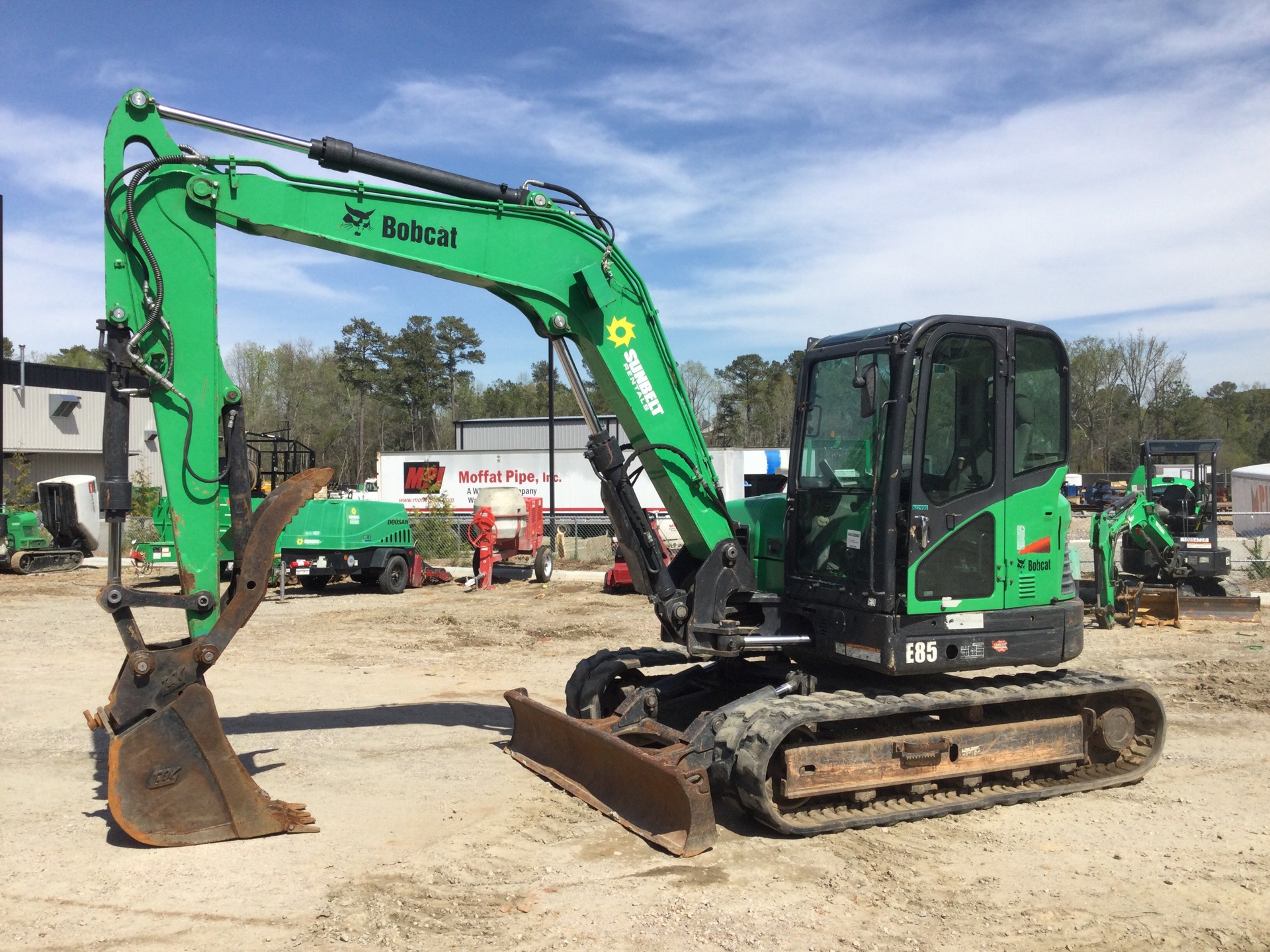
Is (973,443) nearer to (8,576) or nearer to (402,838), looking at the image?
(402,838)

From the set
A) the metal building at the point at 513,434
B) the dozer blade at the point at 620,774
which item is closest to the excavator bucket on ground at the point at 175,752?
the dozer blade at the point at 620,774

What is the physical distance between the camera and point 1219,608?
15633 millimetres

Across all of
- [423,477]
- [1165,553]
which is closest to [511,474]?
[423,477]

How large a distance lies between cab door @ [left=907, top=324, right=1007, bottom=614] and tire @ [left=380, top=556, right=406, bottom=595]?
47.7ft

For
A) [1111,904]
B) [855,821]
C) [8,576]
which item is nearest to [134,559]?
[8,576]

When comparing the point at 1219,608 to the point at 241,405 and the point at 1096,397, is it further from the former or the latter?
the point at 1096,397

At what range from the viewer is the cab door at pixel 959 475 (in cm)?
647

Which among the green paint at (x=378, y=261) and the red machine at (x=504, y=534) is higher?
the green paint at (x=378, y=261)

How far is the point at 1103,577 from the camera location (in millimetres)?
14945

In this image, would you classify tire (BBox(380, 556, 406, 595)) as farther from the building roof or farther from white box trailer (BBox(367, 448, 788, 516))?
the building roof

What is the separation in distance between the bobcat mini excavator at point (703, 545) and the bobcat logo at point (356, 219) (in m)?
0.02

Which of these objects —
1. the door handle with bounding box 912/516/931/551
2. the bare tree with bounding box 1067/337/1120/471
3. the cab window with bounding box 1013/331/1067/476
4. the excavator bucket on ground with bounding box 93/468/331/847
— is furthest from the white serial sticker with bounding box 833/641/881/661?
the bare tree with bounding box 1067/337/1120/471

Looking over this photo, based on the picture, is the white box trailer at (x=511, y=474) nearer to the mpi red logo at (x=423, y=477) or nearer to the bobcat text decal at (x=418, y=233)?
the mpi red logo at (x=423, y=477)

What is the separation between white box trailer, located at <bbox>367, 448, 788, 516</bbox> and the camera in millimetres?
28484
